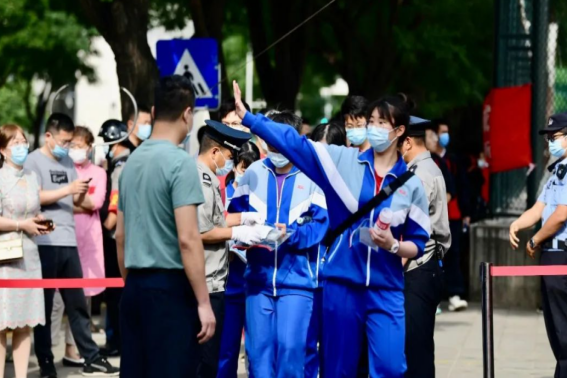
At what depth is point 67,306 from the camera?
36.2ft

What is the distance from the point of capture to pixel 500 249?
53.6 ft

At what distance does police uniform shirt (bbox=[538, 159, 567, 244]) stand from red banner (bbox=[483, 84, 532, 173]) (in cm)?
649

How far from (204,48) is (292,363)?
260 inches

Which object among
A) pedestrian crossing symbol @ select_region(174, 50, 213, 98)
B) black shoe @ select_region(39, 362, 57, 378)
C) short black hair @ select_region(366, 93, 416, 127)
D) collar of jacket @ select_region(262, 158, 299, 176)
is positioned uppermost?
pedestrian crossing symbol @ select_region(174, 50, 213, 98)

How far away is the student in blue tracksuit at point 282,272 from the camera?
27.1 feet

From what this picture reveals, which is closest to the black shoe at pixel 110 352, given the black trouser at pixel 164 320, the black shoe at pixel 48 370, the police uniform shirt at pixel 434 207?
the black shoe at pixel 48 370

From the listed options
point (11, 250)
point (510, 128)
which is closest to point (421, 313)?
point (11, 250)

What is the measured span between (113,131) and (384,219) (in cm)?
610

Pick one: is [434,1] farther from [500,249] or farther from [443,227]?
[443,227]

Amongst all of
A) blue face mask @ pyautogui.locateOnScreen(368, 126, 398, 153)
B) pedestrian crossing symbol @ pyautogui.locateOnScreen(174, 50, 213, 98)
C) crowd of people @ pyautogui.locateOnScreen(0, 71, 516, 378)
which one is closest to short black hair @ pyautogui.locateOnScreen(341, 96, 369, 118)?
crowd of people @ pyautogui.locateOnScreen(0, 71, 516, 378)

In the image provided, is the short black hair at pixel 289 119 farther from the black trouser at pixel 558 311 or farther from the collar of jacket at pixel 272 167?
the black trouser at pixel 558 311

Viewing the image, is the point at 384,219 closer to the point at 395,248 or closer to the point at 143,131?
the point at 395,248

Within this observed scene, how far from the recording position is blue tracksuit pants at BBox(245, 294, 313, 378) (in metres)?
8.22

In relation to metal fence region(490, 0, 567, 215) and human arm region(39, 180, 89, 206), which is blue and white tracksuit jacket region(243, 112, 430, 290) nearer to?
human arm region(39, 180, 89, 206)
